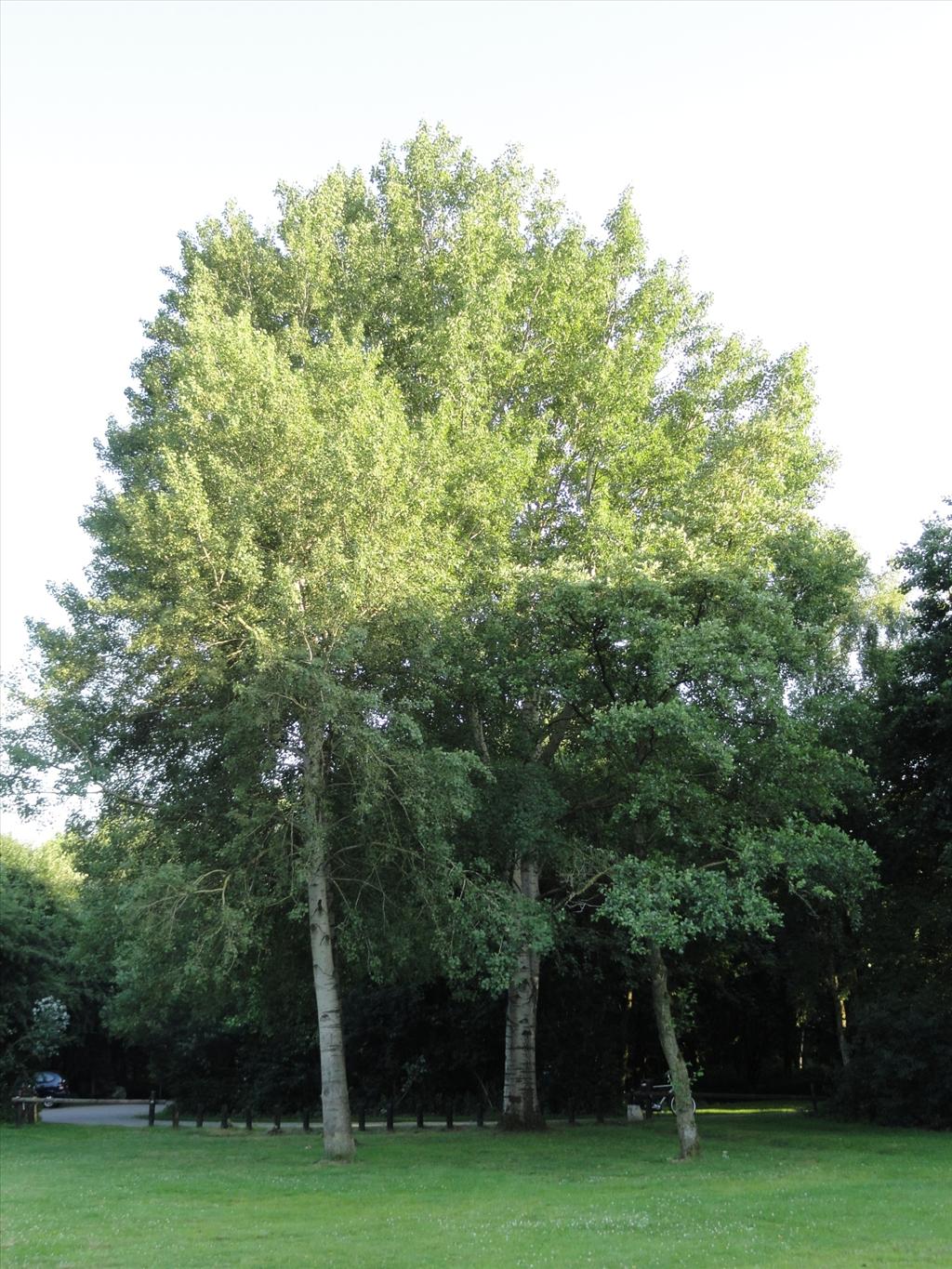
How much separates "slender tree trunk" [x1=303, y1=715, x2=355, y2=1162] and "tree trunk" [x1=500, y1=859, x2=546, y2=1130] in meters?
5.04

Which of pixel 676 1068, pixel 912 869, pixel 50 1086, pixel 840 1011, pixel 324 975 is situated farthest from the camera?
pixel 50 1086

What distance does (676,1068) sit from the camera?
72.5 feet

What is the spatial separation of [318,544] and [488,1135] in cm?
1520

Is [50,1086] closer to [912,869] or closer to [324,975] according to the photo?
[324,975]

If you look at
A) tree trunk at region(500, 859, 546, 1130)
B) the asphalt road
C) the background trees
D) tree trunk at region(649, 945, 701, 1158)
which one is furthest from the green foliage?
tree trunk at region(649, 945, 701, 1158)

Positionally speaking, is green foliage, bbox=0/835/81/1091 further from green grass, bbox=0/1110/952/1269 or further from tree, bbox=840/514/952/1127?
tree, bbox=840/514/952/1127

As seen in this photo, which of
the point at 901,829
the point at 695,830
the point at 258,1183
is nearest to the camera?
the point at 258,1183

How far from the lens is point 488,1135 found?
89.4ft

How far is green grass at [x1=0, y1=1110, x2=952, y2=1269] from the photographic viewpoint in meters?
12.5

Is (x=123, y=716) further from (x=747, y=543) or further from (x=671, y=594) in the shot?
(x=747, y=543)

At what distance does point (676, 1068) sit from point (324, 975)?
7.42m

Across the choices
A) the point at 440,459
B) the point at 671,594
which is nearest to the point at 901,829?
the point at 671,594

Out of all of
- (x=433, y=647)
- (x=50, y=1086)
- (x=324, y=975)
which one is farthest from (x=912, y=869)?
(x=50, y=1086)

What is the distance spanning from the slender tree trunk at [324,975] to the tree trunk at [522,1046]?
5037 millimetres
